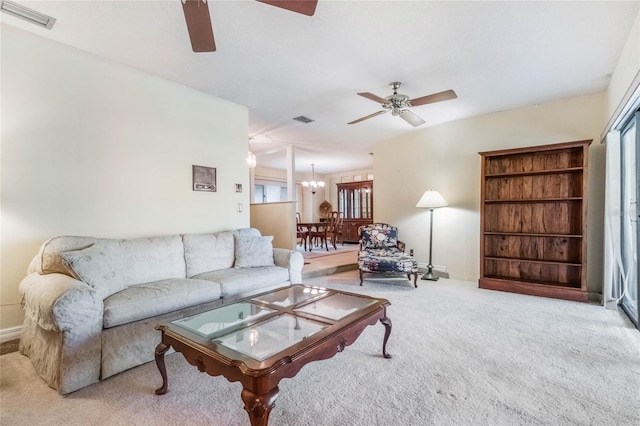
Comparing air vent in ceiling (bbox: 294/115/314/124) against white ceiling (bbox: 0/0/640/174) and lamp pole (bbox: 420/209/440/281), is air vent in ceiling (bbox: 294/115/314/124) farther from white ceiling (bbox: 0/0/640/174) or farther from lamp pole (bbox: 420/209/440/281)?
lamp pole (bbox: 420/209/440/281)

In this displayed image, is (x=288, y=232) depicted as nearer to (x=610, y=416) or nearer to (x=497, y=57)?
(x=497, y=57)

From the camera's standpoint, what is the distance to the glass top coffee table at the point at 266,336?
1209 mm

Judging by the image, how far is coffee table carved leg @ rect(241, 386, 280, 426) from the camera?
1.16 m

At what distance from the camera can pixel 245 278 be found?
277 centimetres

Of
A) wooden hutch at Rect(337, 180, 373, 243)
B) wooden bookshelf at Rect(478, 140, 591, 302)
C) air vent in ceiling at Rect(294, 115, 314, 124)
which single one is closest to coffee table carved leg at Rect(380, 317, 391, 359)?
wooden bookshelf at Rect(478, 140, 591, 302)

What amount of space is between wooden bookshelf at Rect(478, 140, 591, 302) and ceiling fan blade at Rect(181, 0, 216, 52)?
374 centimetres

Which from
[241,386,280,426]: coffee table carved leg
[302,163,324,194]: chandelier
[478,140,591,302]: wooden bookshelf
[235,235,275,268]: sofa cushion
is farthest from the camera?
[302,163,324,194]: chandelier

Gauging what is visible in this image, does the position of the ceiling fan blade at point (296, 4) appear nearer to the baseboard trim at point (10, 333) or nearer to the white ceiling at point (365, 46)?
the white ceiling at point (365, 46)

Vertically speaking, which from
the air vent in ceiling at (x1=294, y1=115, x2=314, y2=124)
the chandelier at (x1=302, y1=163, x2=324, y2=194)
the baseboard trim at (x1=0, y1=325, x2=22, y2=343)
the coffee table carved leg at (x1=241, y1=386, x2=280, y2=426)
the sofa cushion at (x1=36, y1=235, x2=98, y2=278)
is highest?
the air vent in ceiling at (x1=294, y1=115, x2=314, y2=124)

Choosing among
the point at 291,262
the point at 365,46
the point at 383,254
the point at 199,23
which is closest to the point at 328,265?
the point at 383,254

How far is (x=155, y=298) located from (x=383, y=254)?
10.6 feet

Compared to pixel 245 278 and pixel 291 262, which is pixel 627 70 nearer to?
pixel 291 262

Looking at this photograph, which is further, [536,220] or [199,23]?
[536,220]

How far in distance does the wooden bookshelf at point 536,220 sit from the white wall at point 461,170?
0.53 feet
